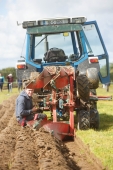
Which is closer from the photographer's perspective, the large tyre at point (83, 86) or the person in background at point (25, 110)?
the person in background at point (25, 110)

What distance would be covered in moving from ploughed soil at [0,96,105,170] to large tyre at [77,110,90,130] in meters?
0.90

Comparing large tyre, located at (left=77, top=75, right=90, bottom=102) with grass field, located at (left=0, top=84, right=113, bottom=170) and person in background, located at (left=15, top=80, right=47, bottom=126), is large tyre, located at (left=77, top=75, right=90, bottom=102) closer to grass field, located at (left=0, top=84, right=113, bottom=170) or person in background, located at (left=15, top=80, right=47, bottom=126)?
grass field, located at (left=0, top=84, right=113, bottom=170)

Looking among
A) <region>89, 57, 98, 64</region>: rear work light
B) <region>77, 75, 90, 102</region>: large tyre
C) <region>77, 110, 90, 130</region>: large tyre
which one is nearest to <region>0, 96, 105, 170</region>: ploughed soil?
<region>77, 110, 90, 130</region>: large tyre

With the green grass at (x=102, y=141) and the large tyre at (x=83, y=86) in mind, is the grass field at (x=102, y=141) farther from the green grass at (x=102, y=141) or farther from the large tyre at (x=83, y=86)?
the large tyre at (x=83, y=86)

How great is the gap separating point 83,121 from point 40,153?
2876mm

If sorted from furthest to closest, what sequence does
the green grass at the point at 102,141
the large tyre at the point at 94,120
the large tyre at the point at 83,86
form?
the large tyre at the point at 94,120 < the large tyre at the point at 83,86 < the green grass at the point at 102,141

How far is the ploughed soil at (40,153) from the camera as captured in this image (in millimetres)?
5082

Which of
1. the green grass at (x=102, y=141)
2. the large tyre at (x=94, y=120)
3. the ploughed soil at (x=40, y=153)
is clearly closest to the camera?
the ploughed soil at (x=40, y=153)

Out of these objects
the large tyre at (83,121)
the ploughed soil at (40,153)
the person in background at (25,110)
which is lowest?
the ploughed soil at (40,153)

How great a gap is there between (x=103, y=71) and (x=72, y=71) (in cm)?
232

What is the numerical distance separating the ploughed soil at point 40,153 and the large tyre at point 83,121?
897mm

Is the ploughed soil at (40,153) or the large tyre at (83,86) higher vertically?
the large tyre at (83,86)

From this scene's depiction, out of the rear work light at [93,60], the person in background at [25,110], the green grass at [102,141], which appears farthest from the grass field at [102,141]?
the rear work light at [93,60]

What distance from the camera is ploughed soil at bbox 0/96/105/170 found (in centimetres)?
508
